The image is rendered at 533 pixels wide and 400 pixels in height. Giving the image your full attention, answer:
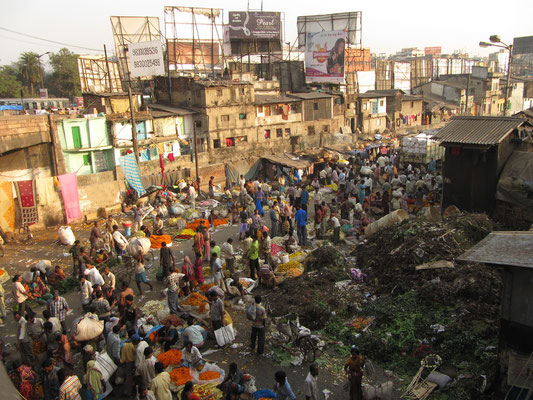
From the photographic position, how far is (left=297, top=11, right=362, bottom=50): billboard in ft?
139

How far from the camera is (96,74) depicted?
111 ft

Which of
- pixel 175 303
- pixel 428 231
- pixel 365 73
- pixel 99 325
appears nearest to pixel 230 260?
pixel 175 303

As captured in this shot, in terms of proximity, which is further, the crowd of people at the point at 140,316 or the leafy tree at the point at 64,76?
the leafy tree at the point at 64,76

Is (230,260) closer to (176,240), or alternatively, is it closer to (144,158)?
(176,240)

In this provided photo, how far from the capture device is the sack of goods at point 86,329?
859 cm

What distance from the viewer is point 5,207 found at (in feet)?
59.6

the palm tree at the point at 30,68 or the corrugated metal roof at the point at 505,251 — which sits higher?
the palm tree at the point at 30,68

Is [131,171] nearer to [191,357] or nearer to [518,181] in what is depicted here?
[191,357]

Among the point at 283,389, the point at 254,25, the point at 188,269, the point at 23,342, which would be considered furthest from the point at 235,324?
the point at 254,25

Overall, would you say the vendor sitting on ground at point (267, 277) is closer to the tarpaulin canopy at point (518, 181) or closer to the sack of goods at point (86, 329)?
the sack of goods at point (86, 329)

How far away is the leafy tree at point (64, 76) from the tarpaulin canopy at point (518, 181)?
185ft

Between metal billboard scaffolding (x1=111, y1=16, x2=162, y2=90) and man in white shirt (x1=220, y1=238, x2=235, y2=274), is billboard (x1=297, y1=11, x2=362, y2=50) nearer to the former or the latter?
metal billboard scaffolding (x1=111, y1=16, x2=162, y2=90)

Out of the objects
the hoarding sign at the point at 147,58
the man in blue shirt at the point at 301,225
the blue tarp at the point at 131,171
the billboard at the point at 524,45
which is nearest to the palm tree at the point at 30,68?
the hoarding sign at the point at 147,58

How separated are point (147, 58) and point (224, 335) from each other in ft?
77.0
